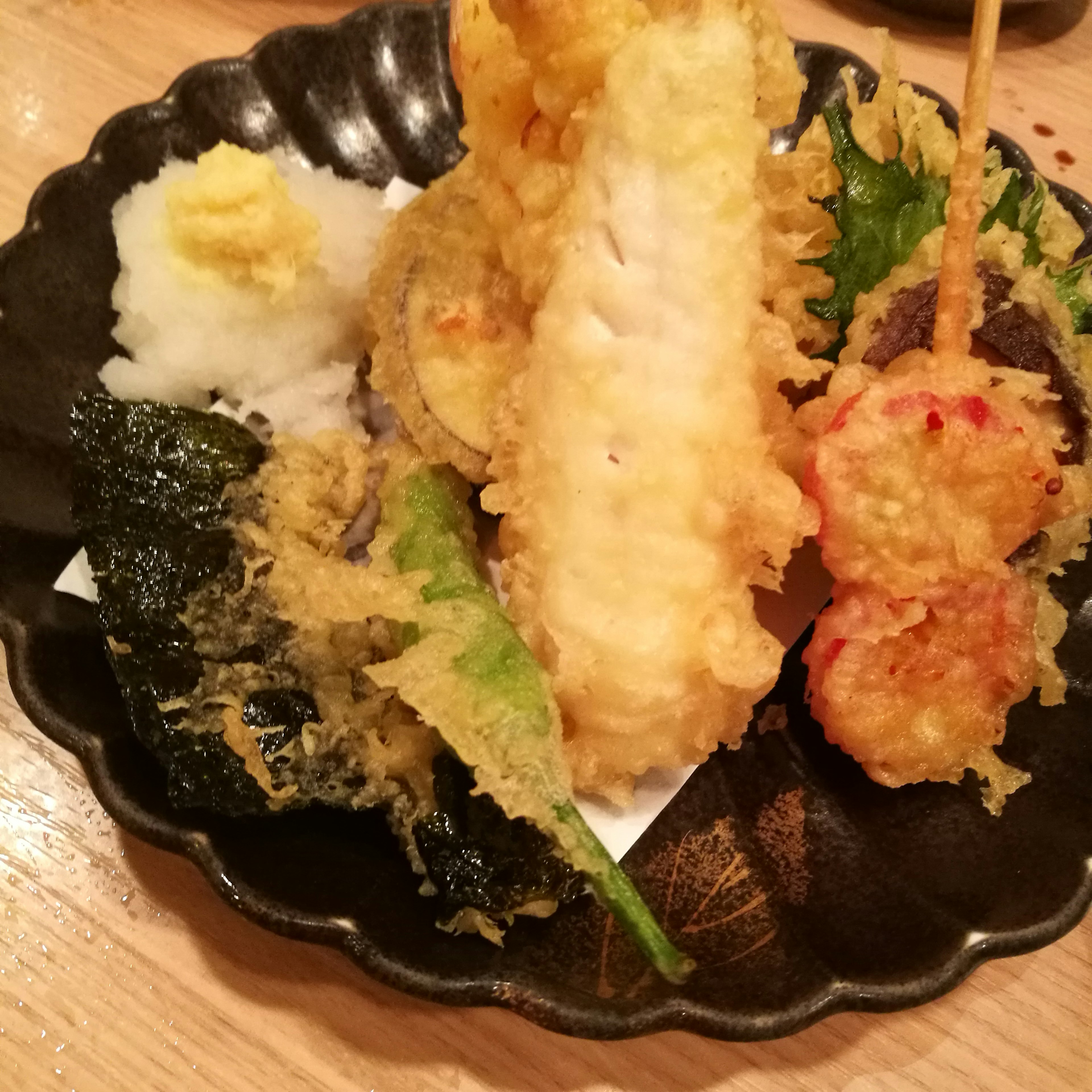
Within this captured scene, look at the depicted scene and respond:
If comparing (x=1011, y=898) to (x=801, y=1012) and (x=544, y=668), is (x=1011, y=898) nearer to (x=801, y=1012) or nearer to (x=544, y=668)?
(x=801, y=1012)

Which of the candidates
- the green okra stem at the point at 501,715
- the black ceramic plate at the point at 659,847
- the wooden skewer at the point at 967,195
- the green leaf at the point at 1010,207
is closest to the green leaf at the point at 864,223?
the green leaf at the point at 1010,207

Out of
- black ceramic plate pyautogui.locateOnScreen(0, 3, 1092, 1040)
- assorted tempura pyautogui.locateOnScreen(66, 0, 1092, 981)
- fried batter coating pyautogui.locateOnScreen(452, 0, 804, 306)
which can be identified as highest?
fried batter coating pyautogui.locateOnScreen(452, 0, 804, 306)

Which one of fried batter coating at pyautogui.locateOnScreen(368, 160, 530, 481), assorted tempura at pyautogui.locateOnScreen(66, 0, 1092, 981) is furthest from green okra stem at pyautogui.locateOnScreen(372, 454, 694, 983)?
fried batter coating at pyautogui.locateOnScreen(368, 160, 530, 481)

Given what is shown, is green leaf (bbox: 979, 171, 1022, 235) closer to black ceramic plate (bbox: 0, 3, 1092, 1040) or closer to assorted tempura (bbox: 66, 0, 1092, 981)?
assorted tempura (bbox: 66, 0, 1092, 981)

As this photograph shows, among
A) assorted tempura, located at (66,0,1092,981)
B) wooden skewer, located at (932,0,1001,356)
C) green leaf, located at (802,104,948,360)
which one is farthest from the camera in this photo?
green leaf, located at (802,104,948,360)

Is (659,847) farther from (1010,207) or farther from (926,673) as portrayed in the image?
(1010,207)

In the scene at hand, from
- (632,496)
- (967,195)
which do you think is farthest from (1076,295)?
(632,496)
